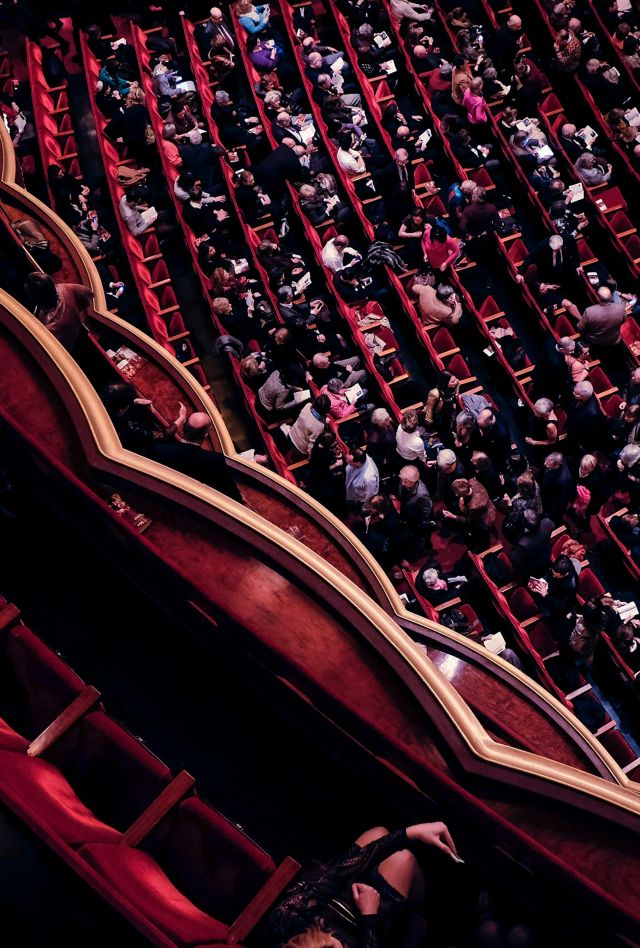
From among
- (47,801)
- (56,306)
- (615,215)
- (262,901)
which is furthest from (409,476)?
(47,801)

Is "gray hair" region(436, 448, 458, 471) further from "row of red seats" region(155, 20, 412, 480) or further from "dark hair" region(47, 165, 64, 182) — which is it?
"dark hair" region(47, 165, 64, 182)

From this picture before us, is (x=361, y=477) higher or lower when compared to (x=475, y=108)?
lower

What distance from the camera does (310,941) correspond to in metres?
1.69

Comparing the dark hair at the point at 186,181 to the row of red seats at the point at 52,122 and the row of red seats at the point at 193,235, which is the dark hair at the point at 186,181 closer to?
the row of red seats at the point at 193,235

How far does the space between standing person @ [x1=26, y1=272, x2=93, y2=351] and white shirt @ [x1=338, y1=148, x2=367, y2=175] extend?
211cm

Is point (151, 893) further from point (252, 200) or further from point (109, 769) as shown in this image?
point (252, 200)

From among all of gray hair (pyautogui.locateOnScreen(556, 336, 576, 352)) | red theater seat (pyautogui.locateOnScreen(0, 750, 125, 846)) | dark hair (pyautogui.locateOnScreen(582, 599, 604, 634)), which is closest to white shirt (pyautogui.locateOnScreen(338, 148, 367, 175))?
gray hair (pyautogui.locateOnScreen(556, 336, 576, 352))

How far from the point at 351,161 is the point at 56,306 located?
234 centimetres

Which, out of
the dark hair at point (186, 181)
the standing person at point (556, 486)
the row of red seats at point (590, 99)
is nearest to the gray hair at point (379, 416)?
the standing person at point (556, 486)

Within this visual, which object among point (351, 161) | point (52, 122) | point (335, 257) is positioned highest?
point (52, 122)

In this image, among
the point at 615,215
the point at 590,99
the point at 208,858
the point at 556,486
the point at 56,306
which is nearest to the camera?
the point at 208,858

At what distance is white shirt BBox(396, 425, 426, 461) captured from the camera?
4.00 meters

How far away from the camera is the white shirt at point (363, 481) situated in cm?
390

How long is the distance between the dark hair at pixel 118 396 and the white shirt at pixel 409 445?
4.52 ft
